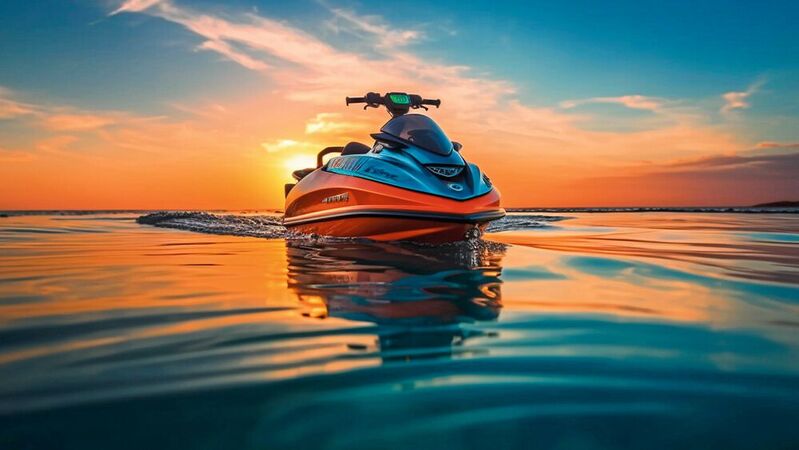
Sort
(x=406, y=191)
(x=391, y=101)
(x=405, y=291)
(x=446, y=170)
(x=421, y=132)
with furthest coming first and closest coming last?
(x=391, y=101) → (x=421, y=132) → (x=446, y=170) → (x=406, y=191) → (x=405, y=291)

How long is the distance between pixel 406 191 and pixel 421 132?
1116 mm

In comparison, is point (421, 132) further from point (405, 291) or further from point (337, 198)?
point (405, 291)

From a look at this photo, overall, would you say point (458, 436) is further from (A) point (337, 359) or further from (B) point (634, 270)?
(B) point (634, 270)

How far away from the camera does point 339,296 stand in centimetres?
293

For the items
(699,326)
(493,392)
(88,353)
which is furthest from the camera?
(699,326)

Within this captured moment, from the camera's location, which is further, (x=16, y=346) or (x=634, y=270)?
(x=634, y=270)

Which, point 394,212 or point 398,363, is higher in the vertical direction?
point 394,212

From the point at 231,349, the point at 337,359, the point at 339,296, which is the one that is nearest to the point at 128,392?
the point at 231,349

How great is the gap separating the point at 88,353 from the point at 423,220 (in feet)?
14.5

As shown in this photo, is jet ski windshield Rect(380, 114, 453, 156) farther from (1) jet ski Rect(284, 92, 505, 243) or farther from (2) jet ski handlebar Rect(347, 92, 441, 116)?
(2) jet ski handlebar Rect(347, 92, 441, 116)

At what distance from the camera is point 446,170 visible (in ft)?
21.6

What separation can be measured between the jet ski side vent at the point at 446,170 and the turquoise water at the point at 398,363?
2.92 meters

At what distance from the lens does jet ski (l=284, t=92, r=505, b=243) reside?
19.8ft

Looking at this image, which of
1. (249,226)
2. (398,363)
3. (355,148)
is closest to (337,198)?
(355,148)
